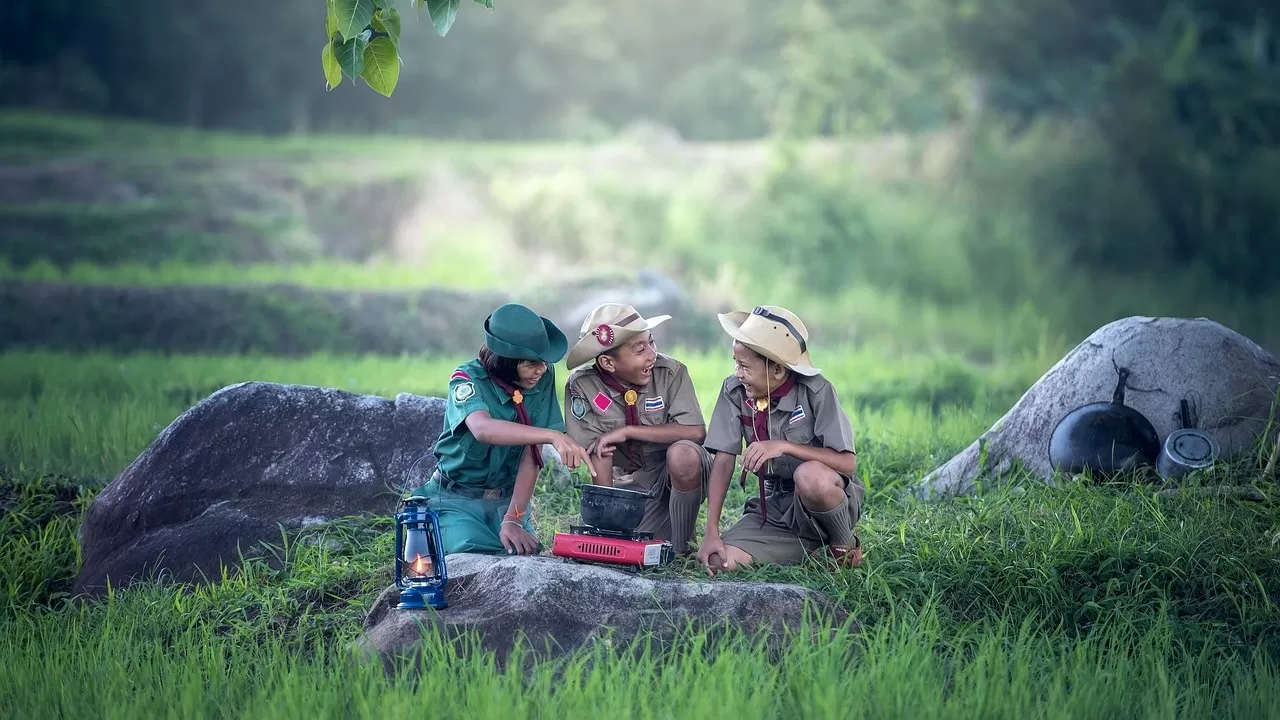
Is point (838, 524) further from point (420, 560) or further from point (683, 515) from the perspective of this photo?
point (420, 560)

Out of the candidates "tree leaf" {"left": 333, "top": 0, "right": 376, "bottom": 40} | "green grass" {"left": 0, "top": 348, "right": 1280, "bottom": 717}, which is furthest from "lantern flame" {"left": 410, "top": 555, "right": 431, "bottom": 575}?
"tree leaf" {"left": 333, "top": 0, "right": 376, "bottom": 40}

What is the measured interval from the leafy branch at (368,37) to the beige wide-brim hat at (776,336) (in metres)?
1.54

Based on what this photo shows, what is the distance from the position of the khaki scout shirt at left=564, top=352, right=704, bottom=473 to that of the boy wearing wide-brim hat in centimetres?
20

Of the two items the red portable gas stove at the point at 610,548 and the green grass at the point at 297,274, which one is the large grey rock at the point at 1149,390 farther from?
the green grass at the point at 297,274

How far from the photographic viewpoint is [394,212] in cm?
2261

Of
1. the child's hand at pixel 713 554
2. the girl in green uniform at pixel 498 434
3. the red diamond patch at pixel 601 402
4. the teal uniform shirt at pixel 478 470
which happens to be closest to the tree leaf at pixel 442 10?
the girl in green uniform at pixel 498 434

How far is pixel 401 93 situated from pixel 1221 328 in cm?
2615

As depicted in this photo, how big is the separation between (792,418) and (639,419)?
2.11ft

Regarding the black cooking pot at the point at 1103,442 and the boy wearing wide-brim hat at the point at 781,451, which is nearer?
the boy wearing wide-brim hat at the point at 781,451

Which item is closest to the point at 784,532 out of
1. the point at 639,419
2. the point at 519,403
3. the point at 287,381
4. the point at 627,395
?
the point at 639,419

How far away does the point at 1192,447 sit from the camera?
6621 mm

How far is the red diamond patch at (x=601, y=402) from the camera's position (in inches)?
218

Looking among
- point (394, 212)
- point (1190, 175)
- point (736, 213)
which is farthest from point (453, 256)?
point (1190, 175)

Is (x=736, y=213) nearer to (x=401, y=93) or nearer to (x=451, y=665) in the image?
(x=401, y=93)
